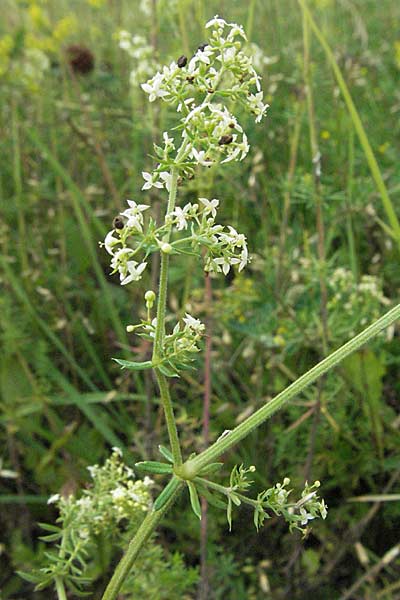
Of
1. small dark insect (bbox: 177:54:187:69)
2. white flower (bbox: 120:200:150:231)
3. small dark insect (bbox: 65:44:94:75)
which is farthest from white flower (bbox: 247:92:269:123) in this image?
small dark insect (bbox: 65:44:94:75)

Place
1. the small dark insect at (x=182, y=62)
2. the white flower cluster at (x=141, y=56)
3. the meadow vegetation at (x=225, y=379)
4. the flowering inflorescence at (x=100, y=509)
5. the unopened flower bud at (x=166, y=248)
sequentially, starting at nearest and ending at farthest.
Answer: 1. the unopened flower bud at (x=166, y=248)
2. the small dark insect at (x=182, y=62)
3. the flowering inflorescence at (x=100, y=509)
4. the meadow vegetation at (x=225, y=379)
5. the white flower cluster at (x=141, y=56)

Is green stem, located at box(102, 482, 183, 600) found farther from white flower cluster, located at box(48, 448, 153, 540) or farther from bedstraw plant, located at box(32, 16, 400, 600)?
white flower cluster, located at box(48, 448, 153, 540)

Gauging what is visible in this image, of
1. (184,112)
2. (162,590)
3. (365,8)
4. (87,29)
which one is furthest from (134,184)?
(365,8)

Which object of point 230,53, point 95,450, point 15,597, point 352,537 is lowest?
point 15,597

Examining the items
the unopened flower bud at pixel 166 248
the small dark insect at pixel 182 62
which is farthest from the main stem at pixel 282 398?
the small dark insect at pixel 182 62

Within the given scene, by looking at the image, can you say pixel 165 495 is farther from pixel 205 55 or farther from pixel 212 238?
pixel 205 55

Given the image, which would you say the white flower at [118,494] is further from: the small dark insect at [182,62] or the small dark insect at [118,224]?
the small dark insect at [182,62]

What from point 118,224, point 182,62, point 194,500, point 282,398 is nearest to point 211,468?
point 194,500

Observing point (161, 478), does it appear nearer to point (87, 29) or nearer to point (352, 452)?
point (352, 452)
